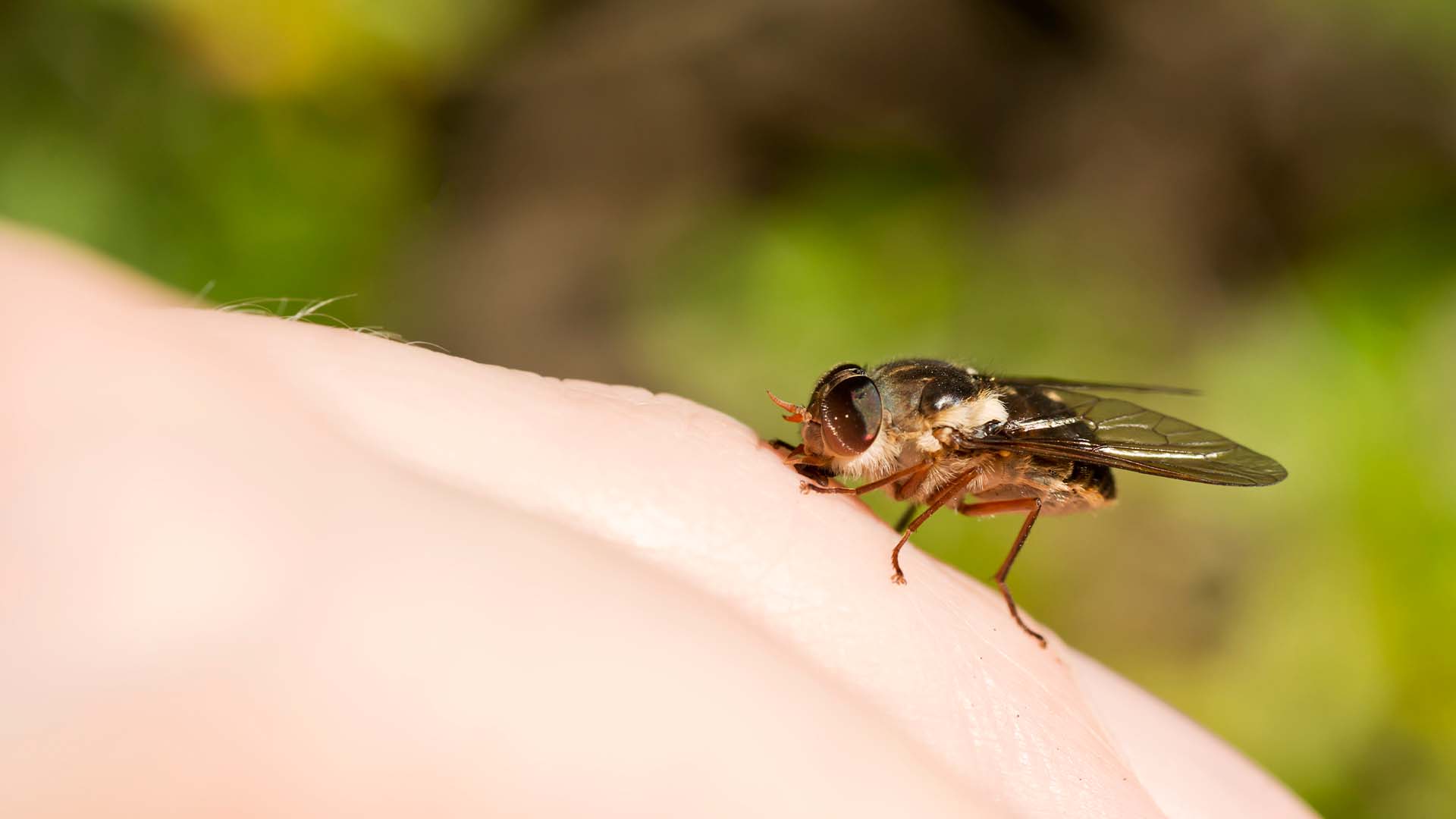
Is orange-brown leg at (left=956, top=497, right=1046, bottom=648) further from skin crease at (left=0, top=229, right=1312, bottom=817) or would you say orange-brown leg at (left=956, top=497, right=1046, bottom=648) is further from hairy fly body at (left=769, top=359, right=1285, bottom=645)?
skin crease at (left=0, top=229, right=1312, bottom=817)

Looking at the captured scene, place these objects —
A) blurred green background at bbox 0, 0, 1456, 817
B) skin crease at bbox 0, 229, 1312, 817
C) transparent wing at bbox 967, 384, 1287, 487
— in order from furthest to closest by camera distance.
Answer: blurred green background at bbox 0, 0, 1456, 817
transparent wing at bbox 967, 384, 1287, 487
skin crease at bbox 0, 229, 1312, 817

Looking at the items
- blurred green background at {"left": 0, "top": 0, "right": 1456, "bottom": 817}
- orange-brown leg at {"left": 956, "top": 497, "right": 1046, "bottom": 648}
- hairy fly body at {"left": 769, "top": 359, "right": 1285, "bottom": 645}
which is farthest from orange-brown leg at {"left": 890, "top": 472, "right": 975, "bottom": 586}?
blurred green background at {"left": 0, "top": 0, "right": 1456, "bottom": 817}

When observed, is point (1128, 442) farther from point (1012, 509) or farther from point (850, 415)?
point (850, 415)

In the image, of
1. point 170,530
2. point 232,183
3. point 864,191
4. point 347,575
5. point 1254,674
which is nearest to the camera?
point 170,530

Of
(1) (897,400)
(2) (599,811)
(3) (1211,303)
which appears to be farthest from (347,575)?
(3) (1211,303)

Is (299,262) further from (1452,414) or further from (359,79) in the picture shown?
(1452,414)

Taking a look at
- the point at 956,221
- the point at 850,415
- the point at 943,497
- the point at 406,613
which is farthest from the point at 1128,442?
the point at 956,221
